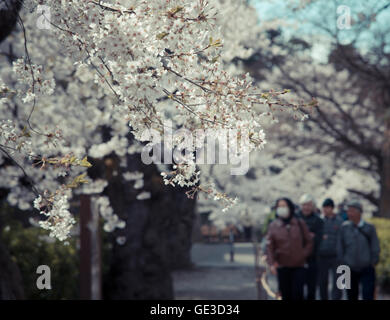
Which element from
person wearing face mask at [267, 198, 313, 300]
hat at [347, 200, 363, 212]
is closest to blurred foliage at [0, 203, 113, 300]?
person wearing face mask at [267, 198, 313, 300]

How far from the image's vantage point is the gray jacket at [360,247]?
743 cm

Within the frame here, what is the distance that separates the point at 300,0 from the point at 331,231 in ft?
15.1

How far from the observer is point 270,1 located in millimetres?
14508

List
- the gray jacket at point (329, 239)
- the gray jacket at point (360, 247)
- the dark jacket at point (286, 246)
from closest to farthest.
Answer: the gray jacket at point (360, 247)
the dark jacket at point (286, 246)
the gray jacket at point (329, 239)

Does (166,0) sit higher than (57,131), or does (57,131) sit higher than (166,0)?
(166,0)

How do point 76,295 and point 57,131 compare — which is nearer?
point 57,131

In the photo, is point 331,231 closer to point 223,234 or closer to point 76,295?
point 76,295

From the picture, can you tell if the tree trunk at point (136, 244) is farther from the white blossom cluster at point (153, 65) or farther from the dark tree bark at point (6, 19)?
the white blossom cluster at point (153, 65)

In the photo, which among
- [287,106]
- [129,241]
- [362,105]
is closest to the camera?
[287,106]

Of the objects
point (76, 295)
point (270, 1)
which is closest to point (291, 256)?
point (76, 295)

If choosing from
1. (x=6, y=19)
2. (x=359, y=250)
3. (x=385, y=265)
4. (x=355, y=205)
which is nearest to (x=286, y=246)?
(x=359, y=250)

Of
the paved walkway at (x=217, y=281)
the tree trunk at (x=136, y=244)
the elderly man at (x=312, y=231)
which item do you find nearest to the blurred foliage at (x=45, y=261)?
the tree trunk at (x=136, y=244)

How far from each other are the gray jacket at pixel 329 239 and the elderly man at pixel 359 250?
5.48 ft

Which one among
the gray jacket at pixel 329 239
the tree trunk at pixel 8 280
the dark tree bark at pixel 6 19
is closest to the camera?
the tree trunk at pixel 8 280
